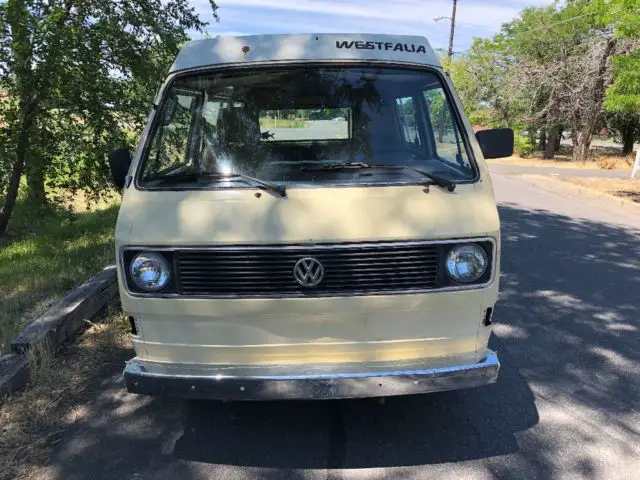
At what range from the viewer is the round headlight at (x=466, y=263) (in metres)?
2.82

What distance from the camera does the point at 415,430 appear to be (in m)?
3.31

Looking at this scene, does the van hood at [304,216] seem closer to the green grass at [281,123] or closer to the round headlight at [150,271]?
the round headlight at [150,271]

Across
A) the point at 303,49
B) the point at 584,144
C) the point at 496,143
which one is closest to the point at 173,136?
the point at 303,49

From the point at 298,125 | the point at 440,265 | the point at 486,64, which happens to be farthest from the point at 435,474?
the point at 486,64

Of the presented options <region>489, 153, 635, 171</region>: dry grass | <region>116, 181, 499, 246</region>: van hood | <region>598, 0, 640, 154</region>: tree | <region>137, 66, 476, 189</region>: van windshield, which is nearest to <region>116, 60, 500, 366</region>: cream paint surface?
<region>116, 181, 499, 246</region>: van hood

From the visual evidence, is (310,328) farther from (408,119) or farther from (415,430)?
(408,119)

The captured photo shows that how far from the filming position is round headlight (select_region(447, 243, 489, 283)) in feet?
9.25

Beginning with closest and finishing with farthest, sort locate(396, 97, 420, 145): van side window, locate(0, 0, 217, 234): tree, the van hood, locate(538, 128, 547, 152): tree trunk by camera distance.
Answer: the van hood < locate(396, 97, 420, 145): van side window < locate(0, 0, 217, 234): tree < locate(538, 128, 547, 152): tree trunk

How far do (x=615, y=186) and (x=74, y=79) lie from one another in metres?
15.2

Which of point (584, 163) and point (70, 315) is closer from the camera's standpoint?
point (70, 315)

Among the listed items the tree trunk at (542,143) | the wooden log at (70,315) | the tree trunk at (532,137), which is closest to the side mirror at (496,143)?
the wooden log at (70,315)

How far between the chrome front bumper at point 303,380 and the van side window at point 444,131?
46.3 inches

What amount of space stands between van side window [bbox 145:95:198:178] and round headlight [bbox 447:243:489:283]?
1.70 metres

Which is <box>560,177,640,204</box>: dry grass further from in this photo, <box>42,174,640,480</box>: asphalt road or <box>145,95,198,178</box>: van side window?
<box>145,95,198,178</box>: van side window
